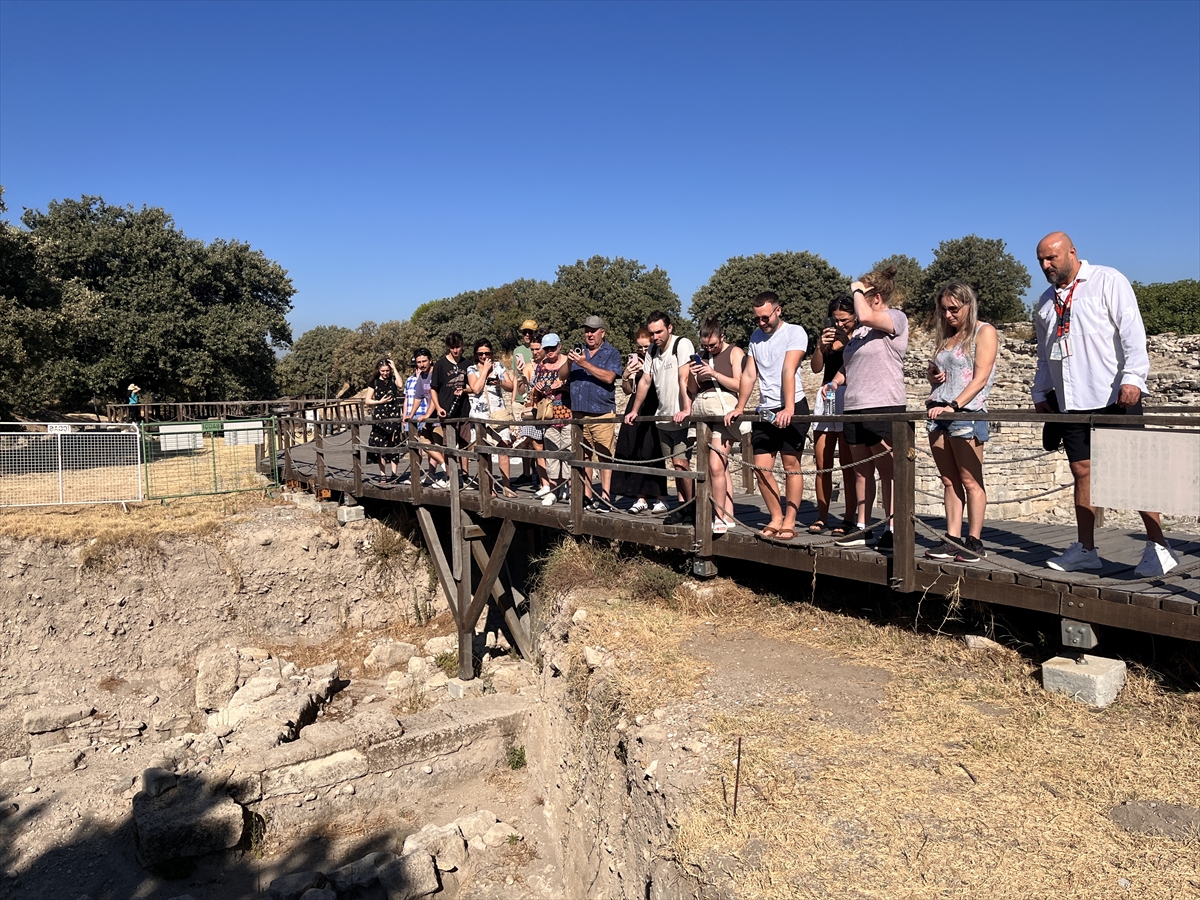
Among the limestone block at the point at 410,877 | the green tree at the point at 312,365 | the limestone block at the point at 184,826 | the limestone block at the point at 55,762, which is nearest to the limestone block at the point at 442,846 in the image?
the limestone block at the point at 410,877

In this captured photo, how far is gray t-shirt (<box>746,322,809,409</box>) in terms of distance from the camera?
21.1ft

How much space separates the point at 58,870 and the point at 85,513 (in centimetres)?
675

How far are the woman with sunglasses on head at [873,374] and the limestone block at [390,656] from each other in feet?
23.1

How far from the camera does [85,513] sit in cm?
1235

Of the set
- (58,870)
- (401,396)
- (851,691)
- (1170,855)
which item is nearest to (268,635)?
(401,396)

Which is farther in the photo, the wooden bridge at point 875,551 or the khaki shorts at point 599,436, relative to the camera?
the khaki shorts at point 599,436

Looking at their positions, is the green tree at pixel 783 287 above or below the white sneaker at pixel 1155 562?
above

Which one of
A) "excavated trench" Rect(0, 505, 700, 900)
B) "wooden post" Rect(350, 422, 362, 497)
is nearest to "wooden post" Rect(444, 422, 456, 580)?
"excavated trench" Rect(0, 505, 700, 900)

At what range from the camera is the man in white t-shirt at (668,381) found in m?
7.23

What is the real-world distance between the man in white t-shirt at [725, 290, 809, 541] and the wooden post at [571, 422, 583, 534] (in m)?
1.74

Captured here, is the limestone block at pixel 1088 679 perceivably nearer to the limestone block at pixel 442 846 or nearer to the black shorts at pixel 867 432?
the black shorts at pixel 867 432

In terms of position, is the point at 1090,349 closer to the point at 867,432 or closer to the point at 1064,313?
the point at 1064,313

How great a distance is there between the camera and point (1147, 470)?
14.6 feet

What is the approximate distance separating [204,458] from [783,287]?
113ft
